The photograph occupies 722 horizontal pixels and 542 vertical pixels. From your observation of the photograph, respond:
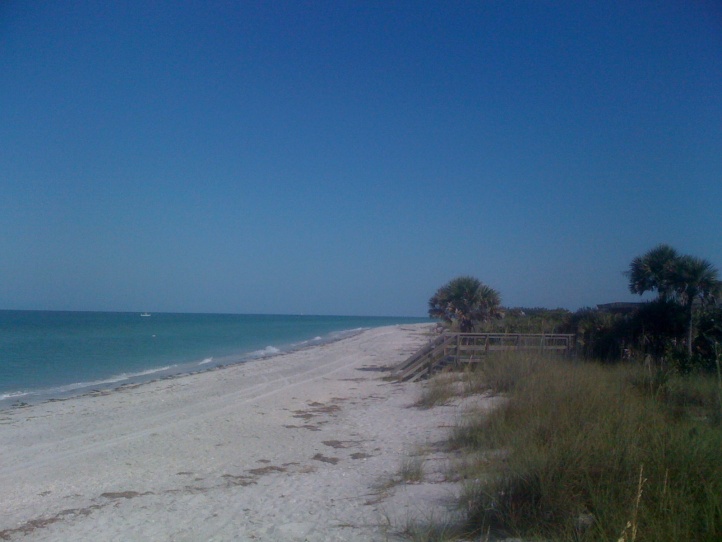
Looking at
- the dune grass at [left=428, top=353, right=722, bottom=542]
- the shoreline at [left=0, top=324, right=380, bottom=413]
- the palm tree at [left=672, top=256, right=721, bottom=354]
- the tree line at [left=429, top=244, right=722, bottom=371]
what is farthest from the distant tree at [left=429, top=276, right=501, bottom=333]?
the dune grass at [left=428, top=353, right=722, bottom=542]

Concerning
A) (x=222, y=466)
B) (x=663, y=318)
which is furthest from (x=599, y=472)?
(x=663, y=318)

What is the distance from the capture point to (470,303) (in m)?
29.6

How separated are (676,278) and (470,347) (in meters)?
7.13

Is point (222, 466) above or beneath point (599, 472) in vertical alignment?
beneath

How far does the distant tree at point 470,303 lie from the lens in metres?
29.5

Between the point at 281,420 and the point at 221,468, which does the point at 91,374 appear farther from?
the point at 221,468

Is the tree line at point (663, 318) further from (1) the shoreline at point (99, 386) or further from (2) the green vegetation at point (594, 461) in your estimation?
(1) the shoreline at point (99, 386)

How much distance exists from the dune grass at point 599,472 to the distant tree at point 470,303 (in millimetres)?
20974

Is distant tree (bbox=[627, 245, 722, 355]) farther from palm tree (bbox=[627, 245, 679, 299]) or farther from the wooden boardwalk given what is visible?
the wooden boardwalk

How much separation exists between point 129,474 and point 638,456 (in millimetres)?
8813

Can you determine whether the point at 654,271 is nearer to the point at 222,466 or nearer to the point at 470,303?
the point at 470,303

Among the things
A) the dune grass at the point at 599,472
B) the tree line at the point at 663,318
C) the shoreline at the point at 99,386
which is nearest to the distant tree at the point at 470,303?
the tree line at the point at 663,318

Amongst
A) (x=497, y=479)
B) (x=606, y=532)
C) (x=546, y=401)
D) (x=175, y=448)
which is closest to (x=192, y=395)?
(x=175, y=448)

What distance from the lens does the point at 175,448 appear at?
1255 cm
